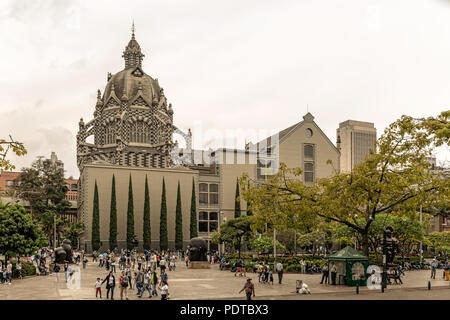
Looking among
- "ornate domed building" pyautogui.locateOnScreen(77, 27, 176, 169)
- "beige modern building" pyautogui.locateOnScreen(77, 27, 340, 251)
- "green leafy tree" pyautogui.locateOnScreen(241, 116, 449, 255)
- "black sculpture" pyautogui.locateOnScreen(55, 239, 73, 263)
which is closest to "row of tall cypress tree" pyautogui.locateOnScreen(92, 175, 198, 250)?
"beige modern building" pyautogui.locateOnScreen(77, 27, 340, 251)

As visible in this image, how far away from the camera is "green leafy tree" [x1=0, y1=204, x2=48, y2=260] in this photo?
135 feet

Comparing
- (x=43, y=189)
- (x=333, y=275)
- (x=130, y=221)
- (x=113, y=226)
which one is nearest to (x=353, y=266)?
(x=333, y=275)

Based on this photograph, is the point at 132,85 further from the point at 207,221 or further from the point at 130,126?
the point at 207,221

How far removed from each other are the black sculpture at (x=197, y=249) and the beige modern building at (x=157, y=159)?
28827mm

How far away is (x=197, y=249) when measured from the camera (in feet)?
178

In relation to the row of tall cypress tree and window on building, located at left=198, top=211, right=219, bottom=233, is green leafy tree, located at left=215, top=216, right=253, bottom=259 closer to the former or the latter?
the row of tall cypress tree

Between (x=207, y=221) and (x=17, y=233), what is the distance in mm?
49950

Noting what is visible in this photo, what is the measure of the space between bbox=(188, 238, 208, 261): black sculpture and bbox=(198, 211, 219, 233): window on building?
34.1m

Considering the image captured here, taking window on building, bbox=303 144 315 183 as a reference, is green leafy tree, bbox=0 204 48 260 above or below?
below

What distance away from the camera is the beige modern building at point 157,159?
270 ft

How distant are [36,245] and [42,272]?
141 inches
